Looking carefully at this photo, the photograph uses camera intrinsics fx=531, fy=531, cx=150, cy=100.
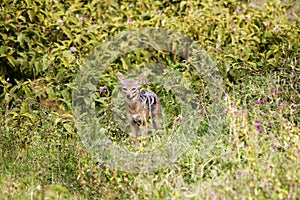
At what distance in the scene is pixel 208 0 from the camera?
825cm

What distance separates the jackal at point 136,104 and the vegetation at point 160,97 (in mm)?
184

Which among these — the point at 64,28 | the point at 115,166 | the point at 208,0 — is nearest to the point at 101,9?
the point at 64,28

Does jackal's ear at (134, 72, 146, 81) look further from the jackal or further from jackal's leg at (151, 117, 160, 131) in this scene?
jackal's leg at (151, 117, 160, 131)

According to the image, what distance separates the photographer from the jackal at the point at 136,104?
21.2 feet

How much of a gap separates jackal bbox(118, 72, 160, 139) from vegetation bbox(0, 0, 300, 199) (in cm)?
18

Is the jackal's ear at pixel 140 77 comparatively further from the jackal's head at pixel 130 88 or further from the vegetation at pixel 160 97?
the vegetation at pixel 160 97

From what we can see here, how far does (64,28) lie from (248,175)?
3909 mm

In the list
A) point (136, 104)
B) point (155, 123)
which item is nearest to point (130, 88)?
point (136, 104)

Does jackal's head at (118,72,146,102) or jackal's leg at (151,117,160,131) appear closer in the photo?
jackal's leg at (151,117,160,131)

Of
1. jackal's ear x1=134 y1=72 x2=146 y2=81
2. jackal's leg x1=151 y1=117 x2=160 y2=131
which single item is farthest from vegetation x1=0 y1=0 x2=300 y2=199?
jackal's ear x1=134 y1=72 x2=146 y2=81

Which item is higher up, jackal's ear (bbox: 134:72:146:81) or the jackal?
jackal's ear (bbox: 134:72:146:81)

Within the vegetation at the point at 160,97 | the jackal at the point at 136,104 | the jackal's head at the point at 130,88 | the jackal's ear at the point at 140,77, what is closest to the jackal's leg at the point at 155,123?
the jackal at the point at 136,104

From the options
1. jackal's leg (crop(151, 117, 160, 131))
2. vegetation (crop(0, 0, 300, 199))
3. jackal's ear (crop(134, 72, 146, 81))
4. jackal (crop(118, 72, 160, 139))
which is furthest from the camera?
jackal's ear (crop(134, 72, 146, 81))

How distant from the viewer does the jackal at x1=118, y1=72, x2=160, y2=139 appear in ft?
21.2
